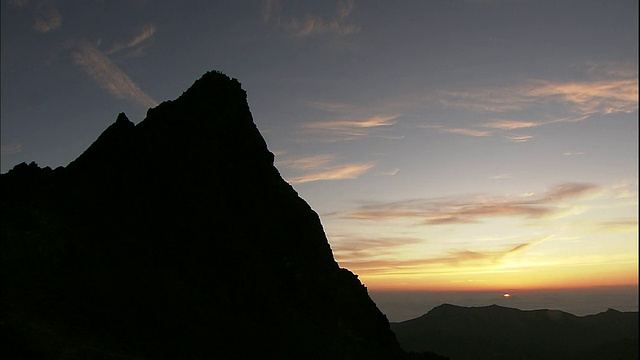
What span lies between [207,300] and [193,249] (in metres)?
7.57

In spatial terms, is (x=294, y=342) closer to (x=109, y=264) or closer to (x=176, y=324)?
(x=176, y=324)

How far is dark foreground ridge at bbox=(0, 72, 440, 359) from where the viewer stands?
36938mm

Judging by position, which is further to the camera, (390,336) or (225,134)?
(390,336)

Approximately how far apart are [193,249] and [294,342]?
639 inches

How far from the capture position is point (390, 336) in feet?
262

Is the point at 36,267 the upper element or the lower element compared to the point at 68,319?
upper

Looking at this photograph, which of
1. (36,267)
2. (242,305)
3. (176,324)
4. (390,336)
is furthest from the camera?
(390,336)

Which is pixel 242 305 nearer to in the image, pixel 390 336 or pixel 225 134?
pixel 225 134

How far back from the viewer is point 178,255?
55375 millimetres

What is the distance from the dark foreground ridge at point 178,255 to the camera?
121 ft

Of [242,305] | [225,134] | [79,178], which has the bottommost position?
[242,305]

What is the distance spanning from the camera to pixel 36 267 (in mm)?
37969

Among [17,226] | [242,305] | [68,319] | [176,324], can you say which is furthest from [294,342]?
[17,226]

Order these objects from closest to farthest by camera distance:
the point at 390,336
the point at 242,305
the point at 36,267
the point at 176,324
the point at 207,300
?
the point at 36,267, the point at 176,324, the point at 207,300, the point at 242,305, the point at 390,336
